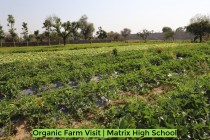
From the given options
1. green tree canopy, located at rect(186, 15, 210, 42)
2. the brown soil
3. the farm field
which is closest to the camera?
the farm field

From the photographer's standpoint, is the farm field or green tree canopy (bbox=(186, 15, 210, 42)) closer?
the farm field

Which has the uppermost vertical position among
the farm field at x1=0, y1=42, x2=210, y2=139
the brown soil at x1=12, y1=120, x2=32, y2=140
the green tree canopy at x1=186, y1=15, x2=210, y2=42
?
the green tree canopy at x1=186, y1=15, x2=210, y2=42

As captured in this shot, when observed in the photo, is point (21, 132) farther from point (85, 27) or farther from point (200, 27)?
point (85, 27)

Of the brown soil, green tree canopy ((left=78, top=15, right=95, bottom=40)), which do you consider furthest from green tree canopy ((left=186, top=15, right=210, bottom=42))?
the brown soil

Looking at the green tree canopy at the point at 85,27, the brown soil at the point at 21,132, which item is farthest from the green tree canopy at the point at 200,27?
the brown soil at the point at 21,132

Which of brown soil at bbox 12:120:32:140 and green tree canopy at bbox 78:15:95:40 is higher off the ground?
green tree canopy at bbox 78:15:95:40

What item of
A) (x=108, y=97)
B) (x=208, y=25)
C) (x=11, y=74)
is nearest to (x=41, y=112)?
(x=108, y=97)

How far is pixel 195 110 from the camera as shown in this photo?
623cm

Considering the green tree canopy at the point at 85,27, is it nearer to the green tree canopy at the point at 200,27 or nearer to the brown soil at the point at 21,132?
the green tree canopy at the point at 200,27

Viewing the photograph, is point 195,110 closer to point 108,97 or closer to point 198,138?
point 198,138

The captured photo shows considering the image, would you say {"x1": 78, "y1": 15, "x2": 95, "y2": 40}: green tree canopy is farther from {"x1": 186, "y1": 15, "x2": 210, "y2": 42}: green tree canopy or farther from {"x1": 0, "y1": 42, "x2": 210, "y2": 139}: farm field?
{"x1": 0, "y1": 42, "x2": 210, "y2": 139}: farm field

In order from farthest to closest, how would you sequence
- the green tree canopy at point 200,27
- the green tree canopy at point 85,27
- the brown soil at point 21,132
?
the green tree canopy at point 85,27 → the green tree canopy at point 200,27 → the brown soil at point 21,132

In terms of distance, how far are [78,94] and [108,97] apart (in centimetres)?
102

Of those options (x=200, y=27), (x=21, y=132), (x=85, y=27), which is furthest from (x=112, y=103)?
(x=85, y=27)
